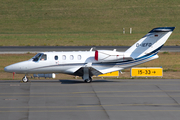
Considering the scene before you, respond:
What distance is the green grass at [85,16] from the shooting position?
91.2 meters

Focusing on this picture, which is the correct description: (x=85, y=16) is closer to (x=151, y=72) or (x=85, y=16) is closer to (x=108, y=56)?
(x=151, y=72)

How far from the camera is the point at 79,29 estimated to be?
89938mm

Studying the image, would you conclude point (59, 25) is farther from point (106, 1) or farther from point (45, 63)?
point (45, 63)

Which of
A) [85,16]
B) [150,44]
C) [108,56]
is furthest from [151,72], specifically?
[85,16]

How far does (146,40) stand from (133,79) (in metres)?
4.36

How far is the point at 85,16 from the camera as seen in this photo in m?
99.4

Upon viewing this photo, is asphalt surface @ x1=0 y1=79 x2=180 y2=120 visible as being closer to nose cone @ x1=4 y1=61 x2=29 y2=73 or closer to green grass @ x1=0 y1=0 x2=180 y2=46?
nose cone @ x1=4 y1=61 x2=29 y2=73

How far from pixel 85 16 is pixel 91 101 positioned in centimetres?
8127

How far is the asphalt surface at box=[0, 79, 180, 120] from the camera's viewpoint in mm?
16375

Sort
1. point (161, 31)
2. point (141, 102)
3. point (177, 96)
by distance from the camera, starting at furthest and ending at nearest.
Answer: point (161, 31) → point (177, 96) → point (141, 102)

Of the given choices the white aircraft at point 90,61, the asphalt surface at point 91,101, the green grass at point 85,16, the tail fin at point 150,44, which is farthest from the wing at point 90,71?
the green grass at point 85,16

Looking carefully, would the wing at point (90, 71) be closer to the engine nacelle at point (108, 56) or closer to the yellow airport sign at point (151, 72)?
the engine nacelle at point (108, 56)

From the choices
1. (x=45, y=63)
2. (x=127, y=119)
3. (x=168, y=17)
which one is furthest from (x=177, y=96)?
(x=168, y=17)

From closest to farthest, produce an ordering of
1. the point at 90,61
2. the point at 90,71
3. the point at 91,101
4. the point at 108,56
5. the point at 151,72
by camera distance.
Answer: the point at 91,101, the point at 108,56, the point at 90,71, the point at 90,61, the point at 151,72
